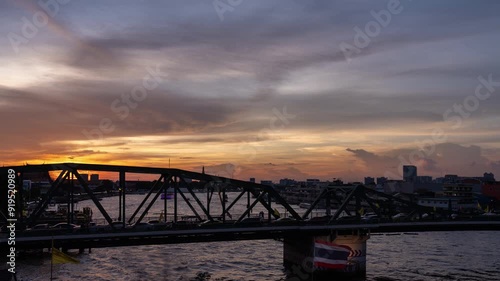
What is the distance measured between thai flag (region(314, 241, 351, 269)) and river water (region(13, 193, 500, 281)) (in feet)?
10.7

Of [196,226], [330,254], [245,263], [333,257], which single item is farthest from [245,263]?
[196,226]

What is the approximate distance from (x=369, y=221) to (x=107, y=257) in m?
49.1

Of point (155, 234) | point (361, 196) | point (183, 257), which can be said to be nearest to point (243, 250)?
point (183, 257)

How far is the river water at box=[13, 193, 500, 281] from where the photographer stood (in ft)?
251

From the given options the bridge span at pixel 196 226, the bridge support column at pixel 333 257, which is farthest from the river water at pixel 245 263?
the bridge span at pixel 196 226

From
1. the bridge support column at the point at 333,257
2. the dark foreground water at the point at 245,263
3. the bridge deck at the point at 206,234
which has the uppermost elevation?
the bridge deck at the point at 206,234

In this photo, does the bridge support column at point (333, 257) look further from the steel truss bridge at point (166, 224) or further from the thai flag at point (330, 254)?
the steel truss bridge at point (166, 224)

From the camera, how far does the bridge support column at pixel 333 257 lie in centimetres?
7681

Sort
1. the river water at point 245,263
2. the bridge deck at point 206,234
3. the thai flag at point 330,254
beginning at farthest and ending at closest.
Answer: the thai flag at point 330,254
the river water at point 245,263
the bridge deck at point 206,234

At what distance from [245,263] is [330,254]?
56.0 ft

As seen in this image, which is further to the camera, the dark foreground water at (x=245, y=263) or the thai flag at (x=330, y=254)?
the thai flag at (x=330, y=254)

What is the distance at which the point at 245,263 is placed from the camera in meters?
87.9

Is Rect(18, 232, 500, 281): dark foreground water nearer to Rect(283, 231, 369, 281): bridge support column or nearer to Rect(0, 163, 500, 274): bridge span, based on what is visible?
Rect(283, 231, 369, 281): bridge support column

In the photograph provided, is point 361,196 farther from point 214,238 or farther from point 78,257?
point 78,257
